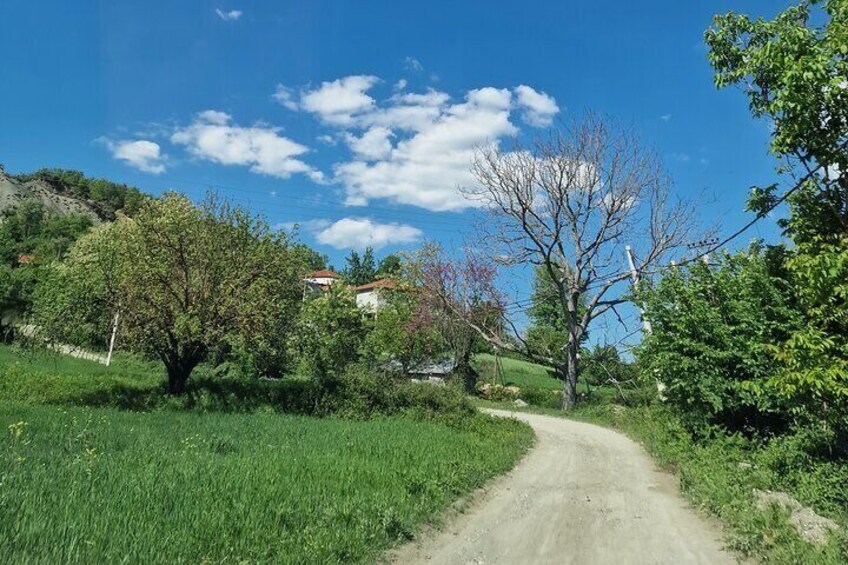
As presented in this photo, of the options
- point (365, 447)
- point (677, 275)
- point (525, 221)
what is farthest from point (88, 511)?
point (525, 221)

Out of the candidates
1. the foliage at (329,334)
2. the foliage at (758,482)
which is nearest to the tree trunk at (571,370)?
the foliage at (329,334)

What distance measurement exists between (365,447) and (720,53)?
10.1m

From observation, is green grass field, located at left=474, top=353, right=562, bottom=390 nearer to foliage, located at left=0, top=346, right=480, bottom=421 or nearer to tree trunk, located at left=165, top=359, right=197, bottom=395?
foliage, located at left=0, top=346, right=480, bottom=421

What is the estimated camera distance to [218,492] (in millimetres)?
7305

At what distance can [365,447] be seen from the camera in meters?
12.7

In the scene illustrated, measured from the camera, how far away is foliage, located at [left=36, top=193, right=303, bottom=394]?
72.4 feet

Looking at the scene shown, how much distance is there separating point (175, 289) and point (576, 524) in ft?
60.6

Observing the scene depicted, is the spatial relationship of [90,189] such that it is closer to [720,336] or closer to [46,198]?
[46,198]

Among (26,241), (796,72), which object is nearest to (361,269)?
(26,241)

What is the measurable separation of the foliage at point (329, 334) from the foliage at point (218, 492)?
11190 millimetres

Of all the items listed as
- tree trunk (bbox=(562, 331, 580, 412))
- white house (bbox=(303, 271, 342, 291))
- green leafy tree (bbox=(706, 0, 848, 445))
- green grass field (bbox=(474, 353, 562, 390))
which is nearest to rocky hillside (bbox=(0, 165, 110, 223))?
green grass field (bbox=(474, 353, 562, 390))

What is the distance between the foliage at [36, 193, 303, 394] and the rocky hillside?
468 ft

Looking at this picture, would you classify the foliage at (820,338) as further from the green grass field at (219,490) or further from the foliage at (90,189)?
the foliage at (90,189)

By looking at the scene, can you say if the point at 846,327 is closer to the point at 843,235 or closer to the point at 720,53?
the point at 843,235
